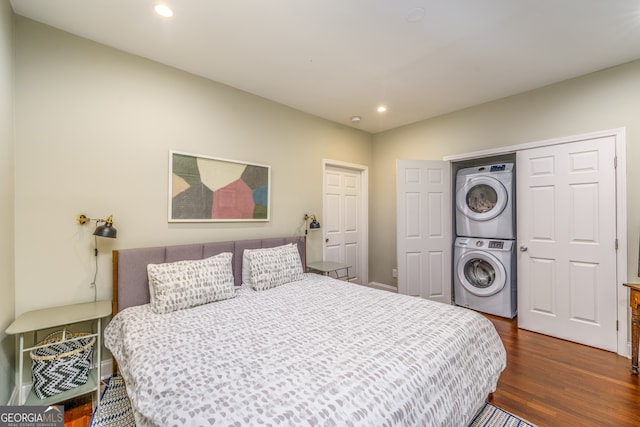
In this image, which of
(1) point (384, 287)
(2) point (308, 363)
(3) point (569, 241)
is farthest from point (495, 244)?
(2) point (308, 363)

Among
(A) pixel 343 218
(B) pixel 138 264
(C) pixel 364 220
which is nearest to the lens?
(B) pixel 138 264

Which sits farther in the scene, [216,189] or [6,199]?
[216,189]

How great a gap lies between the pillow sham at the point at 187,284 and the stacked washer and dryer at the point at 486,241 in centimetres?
307

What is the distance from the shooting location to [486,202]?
364 cm

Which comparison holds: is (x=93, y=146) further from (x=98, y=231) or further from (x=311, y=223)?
(x=311, y=223)

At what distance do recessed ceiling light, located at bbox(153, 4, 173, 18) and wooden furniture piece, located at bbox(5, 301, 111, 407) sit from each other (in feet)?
6.82

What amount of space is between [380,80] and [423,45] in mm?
616

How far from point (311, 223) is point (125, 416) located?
2.43m

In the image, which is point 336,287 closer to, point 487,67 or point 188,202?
point 188,202

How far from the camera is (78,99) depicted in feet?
6.70

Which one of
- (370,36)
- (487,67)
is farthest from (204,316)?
(487,67)

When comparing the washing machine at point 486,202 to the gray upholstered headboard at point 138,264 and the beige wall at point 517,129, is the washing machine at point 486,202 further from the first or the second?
the gray upholstered headboard at point 138,264

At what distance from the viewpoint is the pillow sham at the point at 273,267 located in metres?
2.56

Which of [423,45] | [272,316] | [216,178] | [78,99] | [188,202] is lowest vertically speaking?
[272,316]
